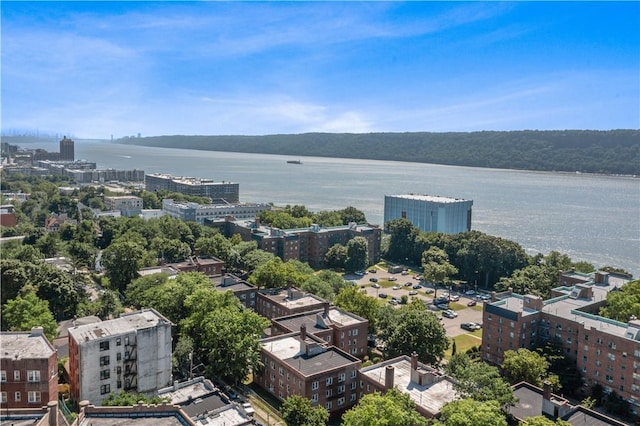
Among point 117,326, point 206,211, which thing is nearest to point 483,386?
point 117,326

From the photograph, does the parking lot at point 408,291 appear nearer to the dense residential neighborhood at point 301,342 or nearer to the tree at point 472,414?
the dense residential neighborhood at point 301,342

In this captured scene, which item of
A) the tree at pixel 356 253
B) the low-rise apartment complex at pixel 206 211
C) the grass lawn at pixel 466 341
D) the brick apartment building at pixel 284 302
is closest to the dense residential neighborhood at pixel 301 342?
the brick apartment building at pixel 284 302

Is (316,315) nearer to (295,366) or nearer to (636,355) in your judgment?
(295,366)

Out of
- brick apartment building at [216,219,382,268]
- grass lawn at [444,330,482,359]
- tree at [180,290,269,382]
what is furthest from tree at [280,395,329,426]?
brick apartment building at [216,219,382,268]

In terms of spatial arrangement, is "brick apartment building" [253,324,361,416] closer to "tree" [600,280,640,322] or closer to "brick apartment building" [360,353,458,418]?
"brick apartment building" [360,353,458,418]

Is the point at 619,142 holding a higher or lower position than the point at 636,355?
higher

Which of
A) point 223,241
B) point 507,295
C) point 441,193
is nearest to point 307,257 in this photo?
point 223,241
